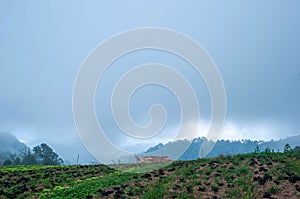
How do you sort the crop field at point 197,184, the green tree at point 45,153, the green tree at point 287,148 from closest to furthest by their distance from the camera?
1. the crop field at point 197,184
2. the green tree at point 287,148
3. the green tree at point 45,153

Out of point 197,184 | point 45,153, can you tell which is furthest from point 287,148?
point 45,153

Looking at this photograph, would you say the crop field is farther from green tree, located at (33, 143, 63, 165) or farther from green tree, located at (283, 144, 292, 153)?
green tree, located at (33, 143, 63, 165)

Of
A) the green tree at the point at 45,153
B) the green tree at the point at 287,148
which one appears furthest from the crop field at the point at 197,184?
the green tree at the point at 45,153

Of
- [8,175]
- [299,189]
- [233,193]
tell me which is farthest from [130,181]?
[8,175]

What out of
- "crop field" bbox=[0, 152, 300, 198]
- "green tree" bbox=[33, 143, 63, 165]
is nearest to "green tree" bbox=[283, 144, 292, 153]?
"crop field" bbox=[0, 152, 300, 198]

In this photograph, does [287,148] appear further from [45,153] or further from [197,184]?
[45,153]

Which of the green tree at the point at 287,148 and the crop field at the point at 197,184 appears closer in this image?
the crop field at the point at 197,184

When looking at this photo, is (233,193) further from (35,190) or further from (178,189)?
(35,190)

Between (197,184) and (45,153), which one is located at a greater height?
(45,153)

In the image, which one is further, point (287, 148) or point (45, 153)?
point (45, 153)

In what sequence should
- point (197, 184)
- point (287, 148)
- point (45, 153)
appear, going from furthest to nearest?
point (45, 153)
point (287, 148)
point (197, 184)

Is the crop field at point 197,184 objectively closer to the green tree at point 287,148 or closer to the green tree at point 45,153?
the green tree at point 287,148

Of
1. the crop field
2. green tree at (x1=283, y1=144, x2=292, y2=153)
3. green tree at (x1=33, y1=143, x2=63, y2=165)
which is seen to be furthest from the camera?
green tree at (x1=33, y1=143, x2=63, y2=165)

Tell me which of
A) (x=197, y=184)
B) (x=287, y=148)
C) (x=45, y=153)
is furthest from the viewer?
(x=45, y=153)
